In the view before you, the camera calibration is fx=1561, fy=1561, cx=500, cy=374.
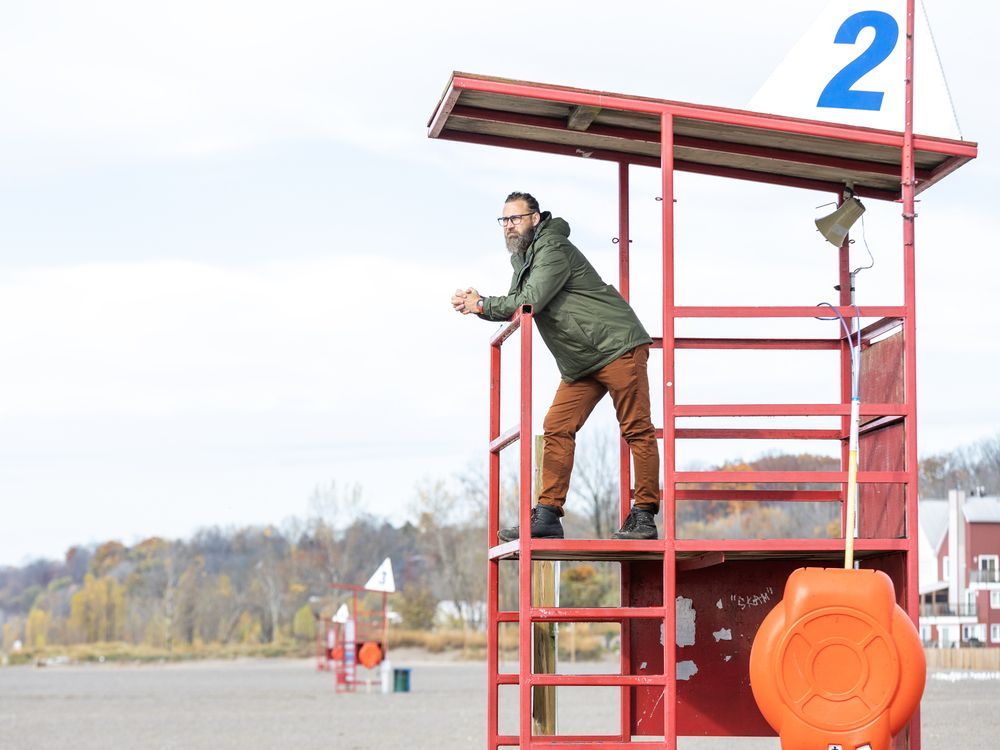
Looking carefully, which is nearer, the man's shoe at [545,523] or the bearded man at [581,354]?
the man's shoe at [545,523]

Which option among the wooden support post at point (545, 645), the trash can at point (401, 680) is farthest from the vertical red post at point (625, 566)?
the trash can at point (401, 680)

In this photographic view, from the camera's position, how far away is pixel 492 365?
8.77 meters

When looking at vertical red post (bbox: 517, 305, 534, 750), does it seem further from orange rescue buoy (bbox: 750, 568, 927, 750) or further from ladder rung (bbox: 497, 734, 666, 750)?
orange rescue buoy (bbox: 750, 568, 927, 750)

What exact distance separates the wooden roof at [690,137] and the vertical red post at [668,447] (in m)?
0.34

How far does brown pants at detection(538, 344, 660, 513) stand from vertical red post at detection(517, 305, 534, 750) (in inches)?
16.3

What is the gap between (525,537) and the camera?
774 cm

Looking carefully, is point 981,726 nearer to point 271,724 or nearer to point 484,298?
point 271,724

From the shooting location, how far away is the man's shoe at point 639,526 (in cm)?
805

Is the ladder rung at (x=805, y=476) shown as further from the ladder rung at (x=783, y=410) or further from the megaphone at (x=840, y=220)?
the megaphone at (x=840, y=220)

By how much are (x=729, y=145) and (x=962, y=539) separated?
243ft

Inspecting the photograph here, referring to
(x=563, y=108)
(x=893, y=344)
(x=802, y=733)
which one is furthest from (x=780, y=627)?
(x=563, y=108)

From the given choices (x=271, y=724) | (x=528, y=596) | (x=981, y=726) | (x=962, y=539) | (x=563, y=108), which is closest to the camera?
(x=528, y=596)

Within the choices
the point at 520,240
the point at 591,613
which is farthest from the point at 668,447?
the point at 520,240

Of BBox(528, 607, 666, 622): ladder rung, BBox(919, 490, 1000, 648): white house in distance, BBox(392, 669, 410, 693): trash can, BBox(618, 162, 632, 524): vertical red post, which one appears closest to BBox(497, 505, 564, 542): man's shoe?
BBox(528, 607, 666, 622): ladder rung
